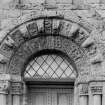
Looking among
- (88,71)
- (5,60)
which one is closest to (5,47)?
(5,60)

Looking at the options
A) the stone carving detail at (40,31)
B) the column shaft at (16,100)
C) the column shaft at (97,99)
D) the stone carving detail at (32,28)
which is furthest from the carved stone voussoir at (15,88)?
the column shaft at (97,99)

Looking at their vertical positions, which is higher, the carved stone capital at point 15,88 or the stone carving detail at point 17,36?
the stone carving detail at point 17,36

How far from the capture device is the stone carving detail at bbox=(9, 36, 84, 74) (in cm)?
981

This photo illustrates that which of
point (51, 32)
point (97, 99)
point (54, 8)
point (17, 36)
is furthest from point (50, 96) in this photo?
point (54, 8)

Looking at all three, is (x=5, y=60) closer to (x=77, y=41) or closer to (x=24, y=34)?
(x=24, y=34)

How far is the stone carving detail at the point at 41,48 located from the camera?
9812 millimetres

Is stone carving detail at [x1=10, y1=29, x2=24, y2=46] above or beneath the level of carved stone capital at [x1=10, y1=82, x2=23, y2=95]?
above

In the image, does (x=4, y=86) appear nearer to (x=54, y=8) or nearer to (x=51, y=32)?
(x=51, y=32)

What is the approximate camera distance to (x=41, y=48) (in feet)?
32.4

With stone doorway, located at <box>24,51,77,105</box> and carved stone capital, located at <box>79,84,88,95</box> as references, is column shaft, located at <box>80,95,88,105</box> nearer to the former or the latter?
carved stone capital, located at <box>79,84,88,95</box>

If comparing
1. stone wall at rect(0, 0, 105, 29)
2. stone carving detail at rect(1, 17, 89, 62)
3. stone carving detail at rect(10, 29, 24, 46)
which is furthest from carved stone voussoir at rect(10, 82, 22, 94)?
stone wall at rect(0, 0, 105, 29)

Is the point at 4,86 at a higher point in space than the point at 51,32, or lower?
lower

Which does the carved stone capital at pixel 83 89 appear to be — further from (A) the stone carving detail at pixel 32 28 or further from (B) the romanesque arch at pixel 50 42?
(A) the stone carving detail at pixel 32 28

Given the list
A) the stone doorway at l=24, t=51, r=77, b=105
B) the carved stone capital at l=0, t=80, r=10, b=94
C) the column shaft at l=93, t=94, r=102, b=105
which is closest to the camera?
the column shaft at l=93, t=94, r=102, b=105
